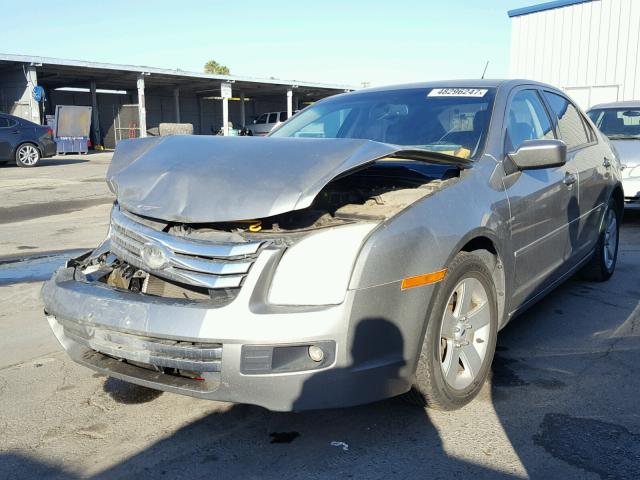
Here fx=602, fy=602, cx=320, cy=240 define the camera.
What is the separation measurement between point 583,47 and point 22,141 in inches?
712

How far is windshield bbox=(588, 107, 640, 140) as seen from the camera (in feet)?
29.4

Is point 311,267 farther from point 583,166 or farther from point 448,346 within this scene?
point 583,166

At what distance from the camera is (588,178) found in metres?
4.52

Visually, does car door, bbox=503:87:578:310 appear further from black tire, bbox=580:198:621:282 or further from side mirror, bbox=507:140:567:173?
black tire, bbox=580:198:621:282

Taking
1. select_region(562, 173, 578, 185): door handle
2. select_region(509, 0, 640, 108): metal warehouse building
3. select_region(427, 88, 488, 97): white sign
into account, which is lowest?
select_region(562, 173, 578, 185): door handle

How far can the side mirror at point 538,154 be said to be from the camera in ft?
10.9

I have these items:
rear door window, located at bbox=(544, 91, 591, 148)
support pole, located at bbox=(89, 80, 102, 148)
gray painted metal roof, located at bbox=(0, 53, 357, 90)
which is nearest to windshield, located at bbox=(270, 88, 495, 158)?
rear door window, located at bbox=(544, 91, 591, 148)

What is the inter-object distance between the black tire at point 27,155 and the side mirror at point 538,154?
18.0m

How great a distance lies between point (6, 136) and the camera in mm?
17750

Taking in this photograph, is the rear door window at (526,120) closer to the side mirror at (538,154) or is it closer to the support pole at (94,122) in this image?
the side mirror at (538,154)

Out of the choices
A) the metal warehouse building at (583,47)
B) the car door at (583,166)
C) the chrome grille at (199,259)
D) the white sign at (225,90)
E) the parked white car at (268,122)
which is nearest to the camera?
the chrome grille at (199,259)

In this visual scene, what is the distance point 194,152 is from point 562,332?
281 centimetres

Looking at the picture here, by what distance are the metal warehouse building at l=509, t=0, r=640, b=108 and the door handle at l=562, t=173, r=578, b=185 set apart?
16.5m

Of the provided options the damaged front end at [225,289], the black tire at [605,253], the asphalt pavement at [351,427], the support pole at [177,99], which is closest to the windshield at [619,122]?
the black tire at [605,253]
